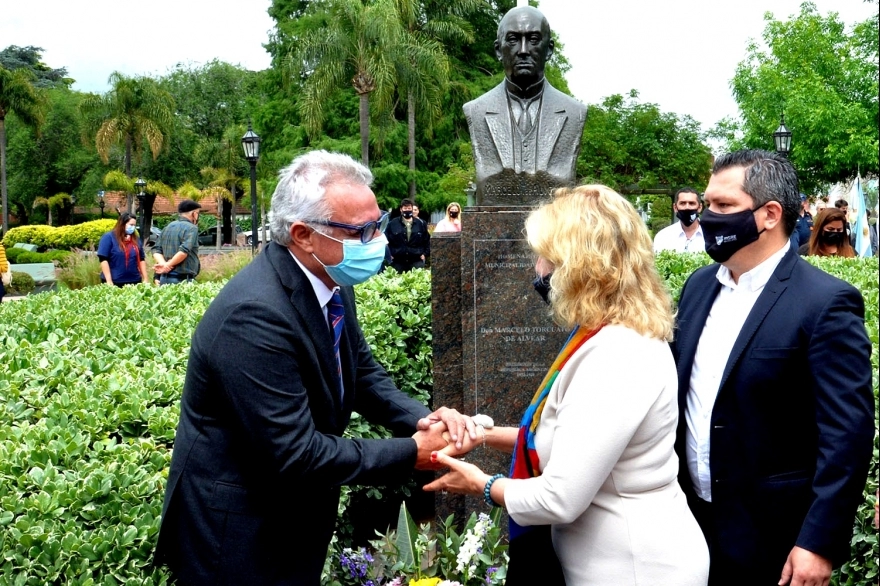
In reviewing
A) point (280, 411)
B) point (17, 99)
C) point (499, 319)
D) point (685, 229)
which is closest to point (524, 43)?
point (499, 319)

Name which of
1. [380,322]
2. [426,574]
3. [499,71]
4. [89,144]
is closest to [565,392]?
[426,574]

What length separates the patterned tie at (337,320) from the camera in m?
2.84

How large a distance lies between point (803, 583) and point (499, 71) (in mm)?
35904

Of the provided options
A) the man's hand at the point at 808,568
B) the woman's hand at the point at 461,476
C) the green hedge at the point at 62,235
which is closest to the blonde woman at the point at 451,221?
the woman's hand at the point at 461,476

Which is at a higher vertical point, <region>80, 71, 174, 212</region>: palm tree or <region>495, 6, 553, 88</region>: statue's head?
<region>80, 71, 174, 212</region>: palm tree

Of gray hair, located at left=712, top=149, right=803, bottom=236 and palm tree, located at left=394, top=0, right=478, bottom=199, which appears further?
palm tree, located at left=394, top=0, right=478, bottom=199

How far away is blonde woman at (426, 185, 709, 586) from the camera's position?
7.70 ft

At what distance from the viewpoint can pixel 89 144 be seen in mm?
48031

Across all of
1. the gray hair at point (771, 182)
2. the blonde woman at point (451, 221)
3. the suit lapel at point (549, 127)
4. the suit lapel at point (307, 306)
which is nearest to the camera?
the suit lapel at point (307, 306)

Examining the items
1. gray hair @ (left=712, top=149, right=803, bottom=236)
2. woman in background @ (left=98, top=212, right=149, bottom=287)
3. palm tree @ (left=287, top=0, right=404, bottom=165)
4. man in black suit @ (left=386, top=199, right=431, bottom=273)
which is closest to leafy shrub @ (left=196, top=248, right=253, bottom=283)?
man in black suit @ (left=386, top=199, right=431, bottom=273)

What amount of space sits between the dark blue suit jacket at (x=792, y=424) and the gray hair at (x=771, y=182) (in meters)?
0.17

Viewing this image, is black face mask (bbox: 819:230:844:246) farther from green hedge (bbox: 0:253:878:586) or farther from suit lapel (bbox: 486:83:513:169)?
suit lapel (bbox: 486:83:513:169)

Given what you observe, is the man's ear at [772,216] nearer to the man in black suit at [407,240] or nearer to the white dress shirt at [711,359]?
the white dress shirt at [711,359]

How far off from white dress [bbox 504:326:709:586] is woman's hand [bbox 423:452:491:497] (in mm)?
226
